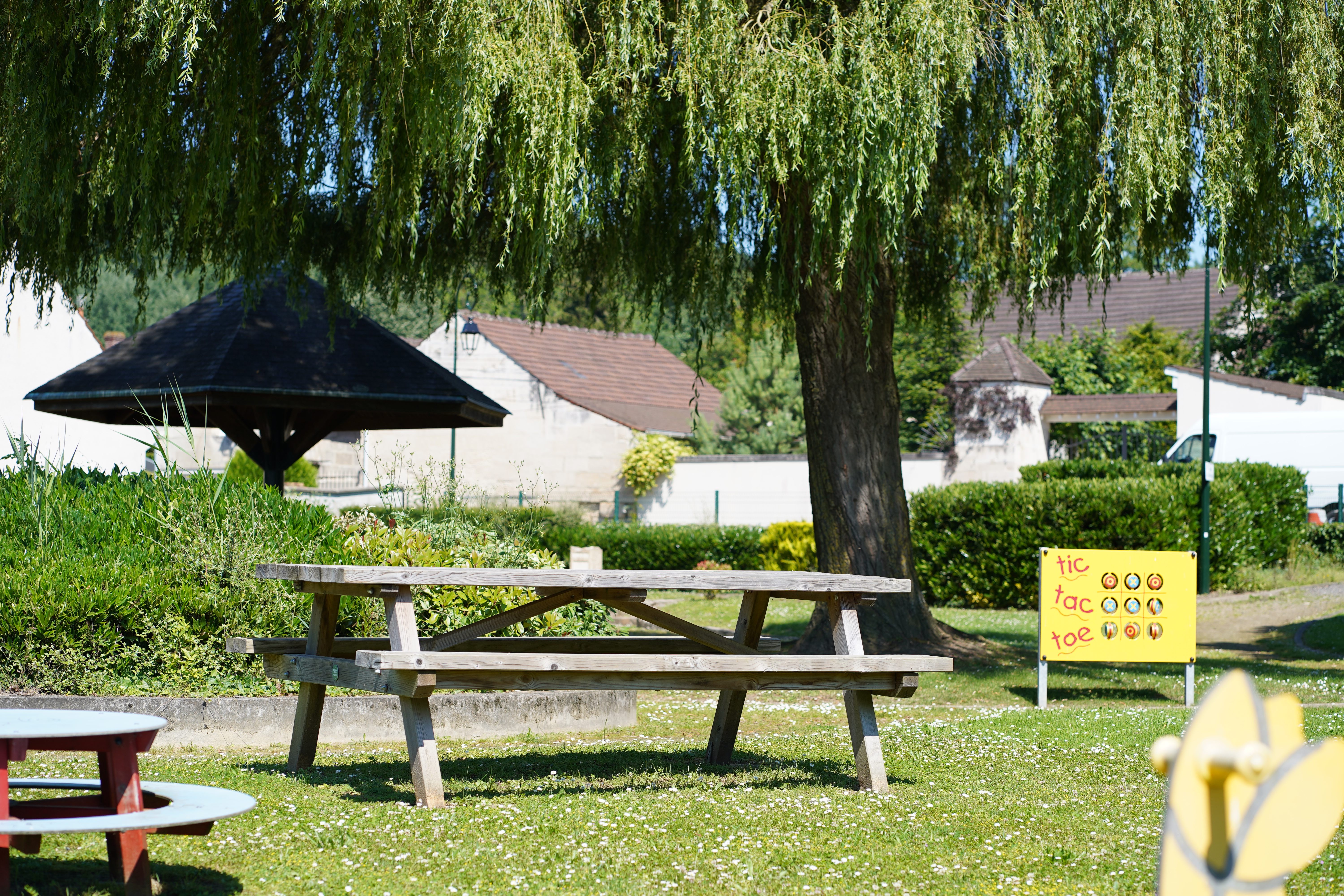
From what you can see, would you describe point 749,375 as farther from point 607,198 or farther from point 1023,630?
point 607,198

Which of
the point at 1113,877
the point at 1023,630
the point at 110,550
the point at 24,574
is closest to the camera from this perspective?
the point at 1113,877

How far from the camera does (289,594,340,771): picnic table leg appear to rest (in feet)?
19.5

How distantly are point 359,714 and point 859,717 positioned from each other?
10.2 ft

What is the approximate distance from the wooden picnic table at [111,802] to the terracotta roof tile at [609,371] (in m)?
28.6

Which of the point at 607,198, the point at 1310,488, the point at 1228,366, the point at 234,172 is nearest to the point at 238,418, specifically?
the point at 234,172

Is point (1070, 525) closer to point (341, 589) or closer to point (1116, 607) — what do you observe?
point (1116, 607)

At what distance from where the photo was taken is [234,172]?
936cm

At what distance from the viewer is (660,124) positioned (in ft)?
30.8

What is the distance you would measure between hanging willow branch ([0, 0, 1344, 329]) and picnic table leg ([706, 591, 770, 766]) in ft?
9.78

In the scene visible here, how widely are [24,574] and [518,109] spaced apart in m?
4.09

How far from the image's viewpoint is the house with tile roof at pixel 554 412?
3300 centimetres

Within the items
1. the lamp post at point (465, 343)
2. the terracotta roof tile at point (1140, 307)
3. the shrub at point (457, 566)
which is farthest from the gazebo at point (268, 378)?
the terracotta roof tile at point (1140, 307)

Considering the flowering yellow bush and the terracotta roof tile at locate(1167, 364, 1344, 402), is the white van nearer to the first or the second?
the terracotta roof tile at locate(1167, 364, 1344, 402)

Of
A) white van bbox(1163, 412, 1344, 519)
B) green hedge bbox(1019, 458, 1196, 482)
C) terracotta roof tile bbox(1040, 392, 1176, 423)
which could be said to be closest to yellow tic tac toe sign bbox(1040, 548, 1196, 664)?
green hedge bbox(1019, 458, 1196, 482)
